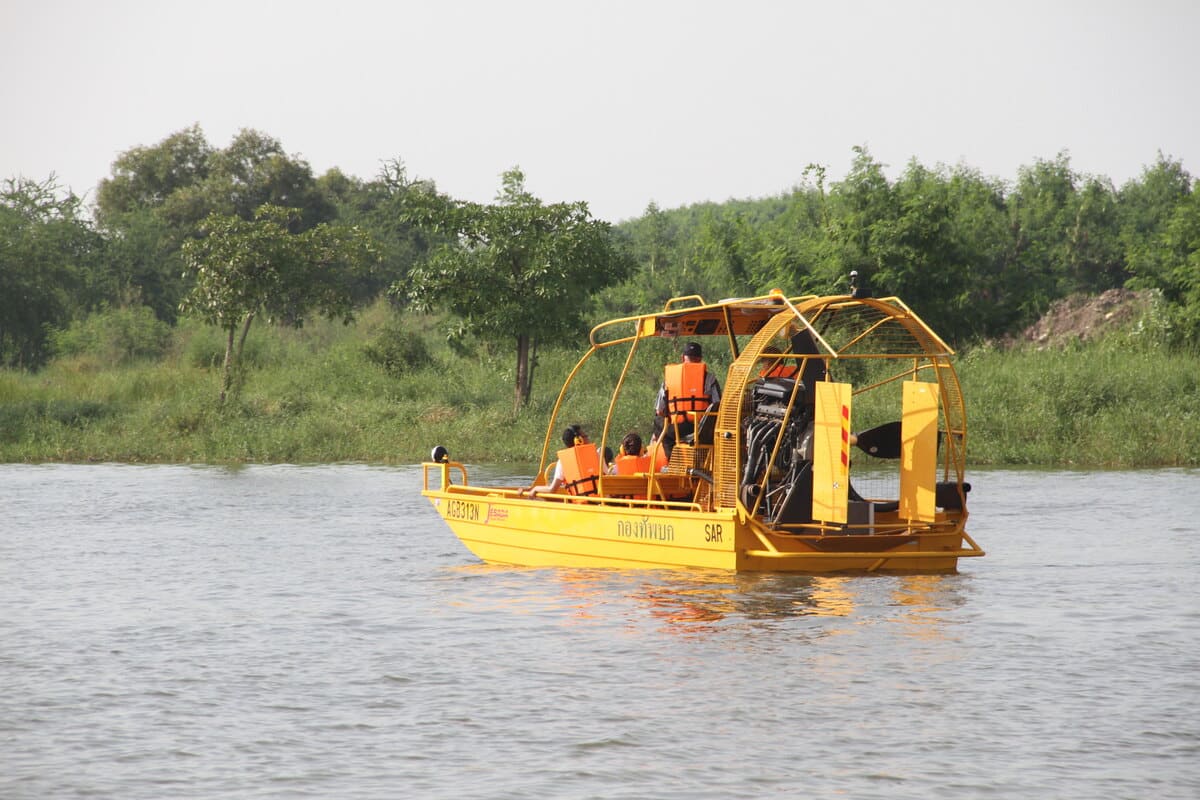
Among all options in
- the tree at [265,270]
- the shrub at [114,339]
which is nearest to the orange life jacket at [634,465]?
the tree at [265,270]

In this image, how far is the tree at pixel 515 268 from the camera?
27562mm

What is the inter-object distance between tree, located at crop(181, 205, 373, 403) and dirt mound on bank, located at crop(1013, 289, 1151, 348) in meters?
15.0

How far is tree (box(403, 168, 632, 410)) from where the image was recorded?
27.6 metres

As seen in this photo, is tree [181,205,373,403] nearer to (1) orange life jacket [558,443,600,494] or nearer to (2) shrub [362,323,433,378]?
(2) shrub [362,323,433,378]

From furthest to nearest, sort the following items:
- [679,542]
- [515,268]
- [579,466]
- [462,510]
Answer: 1. [515,268]
2. [462,510]
3. [579,466]
4. [679,542]

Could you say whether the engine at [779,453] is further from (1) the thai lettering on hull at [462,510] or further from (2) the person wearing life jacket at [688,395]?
(1) the thai lettering on hull at [462,510]

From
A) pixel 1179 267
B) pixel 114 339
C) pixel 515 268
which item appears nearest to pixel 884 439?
pixel 515 268

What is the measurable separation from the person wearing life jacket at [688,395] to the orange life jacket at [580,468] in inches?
29.3

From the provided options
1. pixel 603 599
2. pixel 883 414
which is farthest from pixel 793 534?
pixel 883 414

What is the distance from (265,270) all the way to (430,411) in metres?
4.13

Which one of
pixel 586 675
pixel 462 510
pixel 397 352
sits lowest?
pixel 586 675

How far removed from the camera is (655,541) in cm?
1338

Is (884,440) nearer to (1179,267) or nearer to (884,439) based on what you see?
(884,439)

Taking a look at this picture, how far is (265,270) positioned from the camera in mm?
29031
